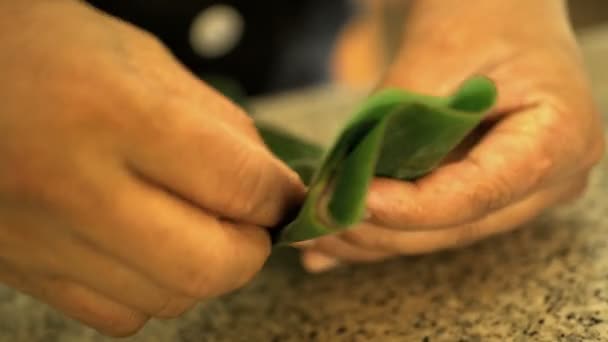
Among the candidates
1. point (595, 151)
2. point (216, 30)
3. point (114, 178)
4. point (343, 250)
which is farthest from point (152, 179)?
point (216, 30)

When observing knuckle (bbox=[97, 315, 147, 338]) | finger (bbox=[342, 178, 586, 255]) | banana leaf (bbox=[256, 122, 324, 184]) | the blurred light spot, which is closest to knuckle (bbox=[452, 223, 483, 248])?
finger (bbox=[342, 178, 586, 255])

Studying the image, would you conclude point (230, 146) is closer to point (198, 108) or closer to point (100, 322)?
point (198, 108)

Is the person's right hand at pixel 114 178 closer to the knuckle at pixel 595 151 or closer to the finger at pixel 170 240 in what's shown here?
the finger at pixel 170 240

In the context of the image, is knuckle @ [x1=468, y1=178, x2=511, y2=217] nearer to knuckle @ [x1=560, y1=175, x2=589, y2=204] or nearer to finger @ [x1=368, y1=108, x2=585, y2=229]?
finger @ [x1=368, y1=108, x2=585, y2=229]

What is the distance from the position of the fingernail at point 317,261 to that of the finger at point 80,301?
141 mm

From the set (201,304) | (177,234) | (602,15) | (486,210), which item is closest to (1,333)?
(201,304)

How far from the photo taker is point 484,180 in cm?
40

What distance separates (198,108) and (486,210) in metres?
0.21

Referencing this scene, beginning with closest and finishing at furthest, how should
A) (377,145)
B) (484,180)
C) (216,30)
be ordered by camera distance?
(377,145), (484,180), (216,30)

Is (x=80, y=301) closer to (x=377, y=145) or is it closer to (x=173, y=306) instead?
(x=173, y=306)

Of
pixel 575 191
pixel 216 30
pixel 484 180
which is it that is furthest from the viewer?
pixel 216 30

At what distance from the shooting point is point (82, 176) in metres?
0.27

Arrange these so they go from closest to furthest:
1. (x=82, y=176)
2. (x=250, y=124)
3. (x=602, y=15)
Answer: (x=82, y=176) → (x=250, y=124) → (x=602, y=15)

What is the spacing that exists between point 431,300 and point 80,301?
23 cm
